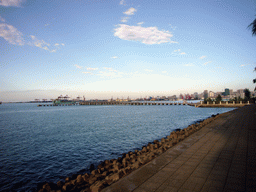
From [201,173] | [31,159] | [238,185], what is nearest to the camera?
[238,185]

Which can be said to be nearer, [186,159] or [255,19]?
[186,159]

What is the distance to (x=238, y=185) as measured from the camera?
4.38 meters

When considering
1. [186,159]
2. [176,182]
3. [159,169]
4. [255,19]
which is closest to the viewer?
[176,182]

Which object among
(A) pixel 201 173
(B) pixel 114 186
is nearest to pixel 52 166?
(B) pixel 114 186

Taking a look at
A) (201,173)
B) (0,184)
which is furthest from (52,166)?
(201,173)

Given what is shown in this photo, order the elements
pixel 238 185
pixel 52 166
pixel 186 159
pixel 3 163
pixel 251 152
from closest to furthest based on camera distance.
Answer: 1. pixel 238 185
2. pixel 186 159
3. pixel 251 152
4. pixel 52 166
5. pixel 3 163

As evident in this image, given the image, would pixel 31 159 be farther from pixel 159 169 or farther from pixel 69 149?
pixel 159 169

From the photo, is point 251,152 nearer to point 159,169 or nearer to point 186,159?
point 186,159

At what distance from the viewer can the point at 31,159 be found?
1322 cm

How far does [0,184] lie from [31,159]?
4.16 meters

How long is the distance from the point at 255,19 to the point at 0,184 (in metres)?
24.3

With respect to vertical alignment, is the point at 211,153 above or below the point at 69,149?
above

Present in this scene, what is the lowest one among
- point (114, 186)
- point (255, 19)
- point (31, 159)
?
point (31, 159)

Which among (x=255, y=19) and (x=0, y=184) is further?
(x=255, y=19)
